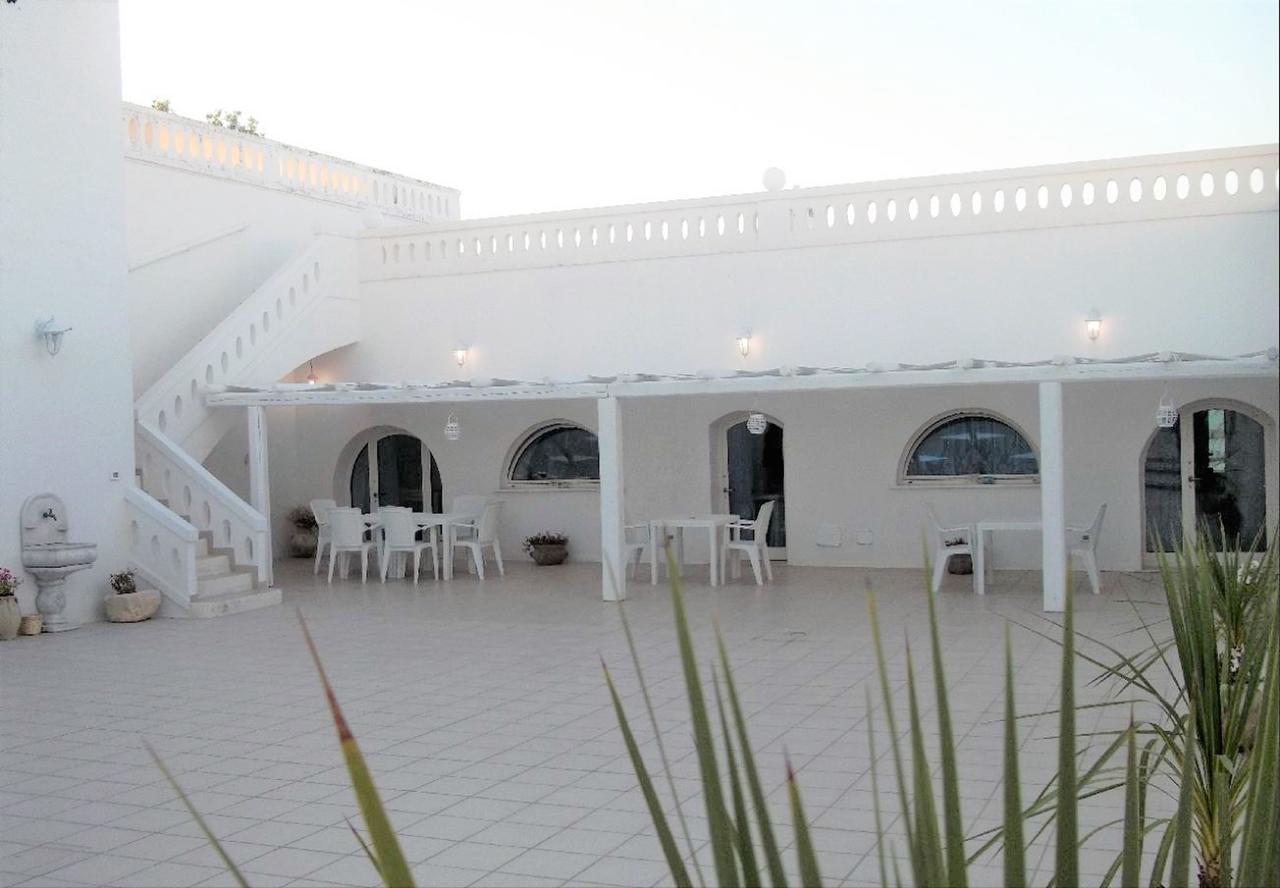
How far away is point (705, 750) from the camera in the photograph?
3.91 feet

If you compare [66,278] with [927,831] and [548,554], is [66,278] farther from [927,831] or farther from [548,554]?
[927,831]

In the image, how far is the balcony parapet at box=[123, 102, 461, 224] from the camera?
16.0 m

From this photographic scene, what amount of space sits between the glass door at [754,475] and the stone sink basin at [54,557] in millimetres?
7522

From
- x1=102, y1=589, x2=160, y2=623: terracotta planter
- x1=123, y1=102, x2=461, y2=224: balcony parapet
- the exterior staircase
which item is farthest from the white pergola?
x1=123, y1=102, x2=461, y2=224: balcony parapet

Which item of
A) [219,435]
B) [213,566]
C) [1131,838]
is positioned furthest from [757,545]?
[1131,838]

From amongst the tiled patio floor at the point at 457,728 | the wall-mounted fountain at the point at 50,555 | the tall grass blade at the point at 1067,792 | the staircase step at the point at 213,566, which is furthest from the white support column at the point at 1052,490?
the tall grass blade at the point at 1067,792

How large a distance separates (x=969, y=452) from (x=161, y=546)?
8927 mm

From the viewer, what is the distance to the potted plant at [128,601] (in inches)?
509

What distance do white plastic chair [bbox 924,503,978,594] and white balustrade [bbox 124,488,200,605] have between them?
7.22 meters

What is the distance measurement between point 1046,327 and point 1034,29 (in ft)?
12.7

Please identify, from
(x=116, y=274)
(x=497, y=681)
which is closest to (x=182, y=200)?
(x=116, y=274)

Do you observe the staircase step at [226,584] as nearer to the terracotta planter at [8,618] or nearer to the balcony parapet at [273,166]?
the terracotta planter at [8,618]

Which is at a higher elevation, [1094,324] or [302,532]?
[1094,324]

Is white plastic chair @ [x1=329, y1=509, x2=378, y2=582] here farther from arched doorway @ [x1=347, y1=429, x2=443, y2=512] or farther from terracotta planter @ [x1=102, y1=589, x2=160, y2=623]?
arched doorway @ [x1=347, y1=429, x2=443, y2=512]
